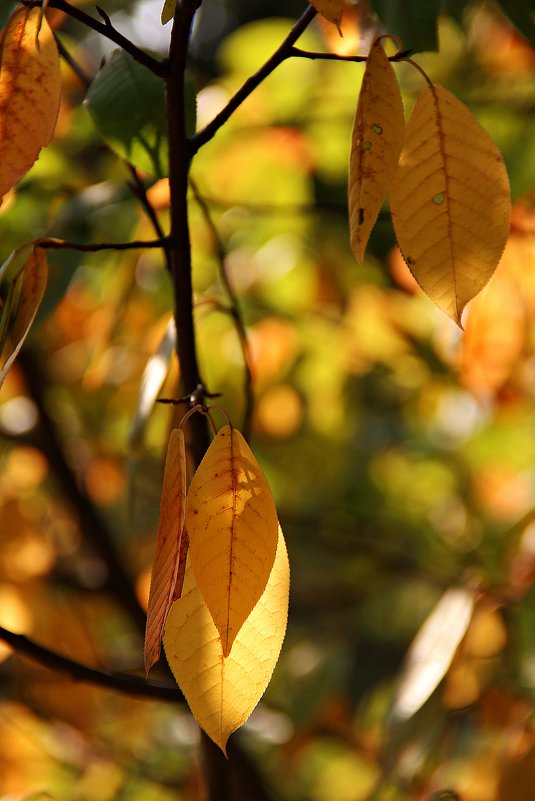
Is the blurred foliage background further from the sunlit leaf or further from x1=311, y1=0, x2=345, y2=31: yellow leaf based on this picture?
x1=311, y1=0, x2=345, y2=31: yellow leaf

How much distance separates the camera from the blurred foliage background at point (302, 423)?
0.86 metres

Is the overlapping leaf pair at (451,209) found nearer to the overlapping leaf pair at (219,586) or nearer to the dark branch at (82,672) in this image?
the overlapping leaf pair at (219,586)

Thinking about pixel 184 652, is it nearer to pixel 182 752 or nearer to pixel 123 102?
pixel 123 102

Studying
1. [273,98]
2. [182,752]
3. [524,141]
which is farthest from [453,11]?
[182,752]

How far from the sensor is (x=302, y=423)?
1.41m

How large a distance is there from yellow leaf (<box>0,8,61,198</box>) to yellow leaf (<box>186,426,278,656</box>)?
0.48ft

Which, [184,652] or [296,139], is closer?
[184,652]

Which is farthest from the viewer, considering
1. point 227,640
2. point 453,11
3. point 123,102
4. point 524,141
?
point 524,141

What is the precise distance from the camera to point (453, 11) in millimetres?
713

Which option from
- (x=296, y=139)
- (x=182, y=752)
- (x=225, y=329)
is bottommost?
(x=182, y=752)

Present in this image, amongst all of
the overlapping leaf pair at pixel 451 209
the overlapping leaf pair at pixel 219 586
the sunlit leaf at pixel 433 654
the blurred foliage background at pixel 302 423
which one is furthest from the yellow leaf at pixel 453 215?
the sunlit leaf at pixel 433 654

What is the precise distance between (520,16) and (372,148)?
0.80ft

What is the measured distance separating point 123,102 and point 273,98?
2.08ft

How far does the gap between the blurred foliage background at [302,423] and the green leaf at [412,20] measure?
0.29 ft
